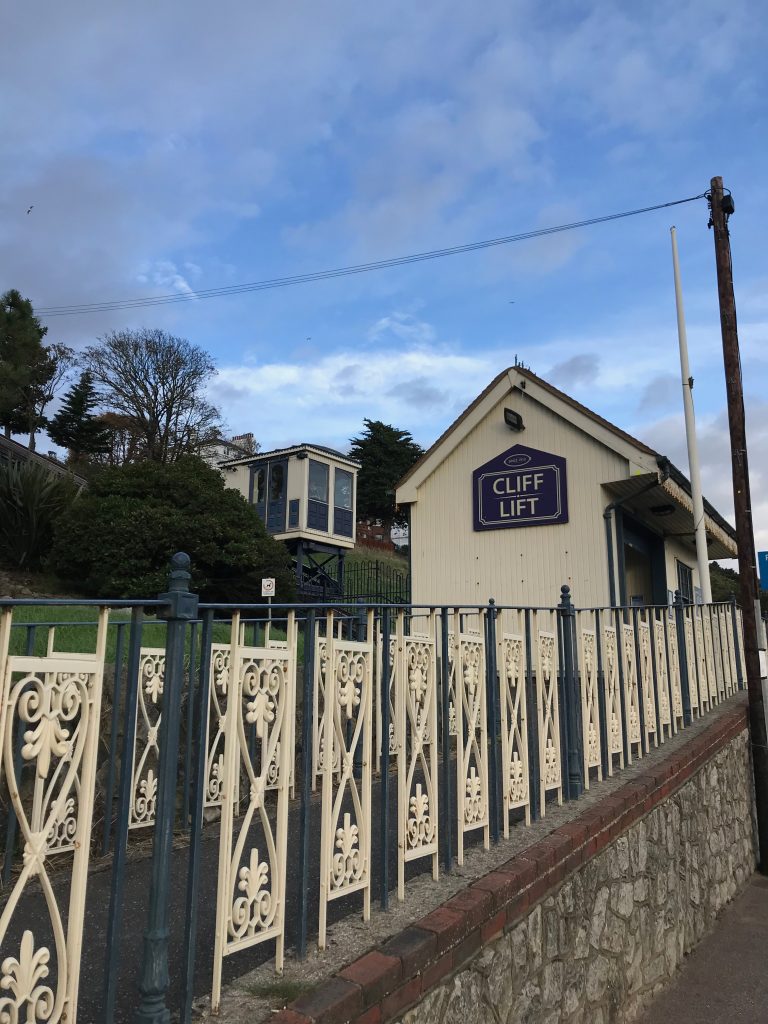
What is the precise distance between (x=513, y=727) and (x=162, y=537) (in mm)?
11952

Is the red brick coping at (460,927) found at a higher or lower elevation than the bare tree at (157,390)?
lower

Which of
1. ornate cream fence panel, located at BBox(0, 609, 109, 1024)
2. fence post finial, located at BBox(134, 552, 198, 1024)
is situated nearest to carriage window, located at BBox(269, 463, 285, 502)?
fence post finial, located at BBox(134, 552, 198, 1024)

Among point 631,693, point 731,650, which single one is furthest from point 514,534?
point 631,693

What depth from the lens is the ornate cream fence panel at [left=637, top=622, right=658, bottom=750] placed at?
5645 millimetres

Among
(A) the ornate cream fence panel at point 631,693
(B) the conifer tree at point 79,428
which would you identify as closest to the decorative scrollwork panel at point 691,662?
(A) the ornate cream fence panel at point 631,693

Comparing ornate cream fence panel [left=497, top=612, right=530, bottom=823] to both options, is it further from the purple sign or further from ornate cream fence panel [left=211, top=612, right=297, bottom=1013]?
the purple sign

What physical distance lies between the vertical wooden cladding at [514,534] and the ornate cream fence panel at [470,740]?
9.43m

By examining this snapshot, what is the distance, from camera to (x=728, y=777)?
22.1 feet

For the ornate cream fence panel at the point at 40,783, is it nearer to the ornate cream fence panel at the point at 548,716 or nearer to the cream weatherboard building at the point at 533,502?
the ornate cream fence panel at the point at 548,716

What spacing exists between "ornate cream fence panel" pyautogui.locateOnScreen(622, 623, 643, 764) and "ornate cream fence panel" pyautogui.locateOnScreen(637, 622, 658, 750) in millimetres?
106

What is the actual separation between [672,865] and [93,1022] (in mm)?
3880

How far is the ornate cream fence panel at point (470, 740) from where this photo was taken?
3295mm

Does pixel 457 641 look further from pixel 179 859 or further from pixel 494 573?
pixel 494 573

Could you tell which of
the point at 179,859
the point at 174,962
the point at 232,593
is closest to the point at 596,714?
the point at 179,859
